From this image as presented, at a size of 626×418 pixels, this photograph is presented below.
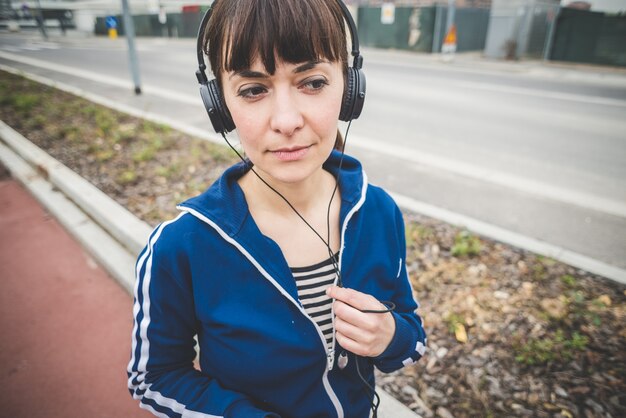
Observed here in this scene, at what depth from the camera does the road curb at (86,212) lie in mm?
3262

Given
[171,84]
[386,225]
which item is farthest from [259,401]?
[171,84]

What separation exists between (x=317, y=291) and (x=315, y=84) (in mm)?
682

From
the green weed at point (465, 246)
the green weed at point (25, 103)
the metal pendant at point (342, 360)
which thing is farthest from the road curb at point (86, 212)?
the green weed at point (25, 103)

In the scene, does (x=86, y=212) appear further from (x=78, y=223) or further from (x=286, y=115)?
(x=286, y=115)

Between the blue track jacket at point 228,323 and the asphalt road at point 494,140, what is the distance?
3190mm

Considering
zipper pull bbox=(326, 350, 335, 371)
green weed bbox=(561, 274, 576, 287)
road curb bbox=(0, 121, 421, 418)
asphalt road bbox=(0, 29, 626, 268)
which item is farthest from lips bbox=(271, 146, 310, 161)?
asphalt road bbox=(0, 29, 626, 268)

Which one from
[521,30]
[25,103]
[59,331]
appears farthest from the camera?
[521,30]

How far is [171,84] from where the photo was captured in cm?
1117

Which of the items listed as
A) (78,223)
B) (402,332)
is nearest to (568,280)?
(402,332)

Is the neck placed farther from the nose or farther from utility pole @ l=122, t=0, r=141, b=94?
utility pole @ l=122, t=0, r=141, b=94

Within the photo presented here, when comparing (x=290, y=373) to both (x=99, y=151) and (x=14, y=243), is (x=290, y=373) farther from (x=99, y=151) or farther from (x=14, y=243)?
(x=99, y=151)

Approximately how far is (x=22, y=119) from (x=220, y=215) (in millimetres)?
7494

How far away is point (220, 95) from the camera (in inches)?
49.9

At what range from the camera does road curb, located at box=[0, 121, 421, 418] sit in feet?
10.7
